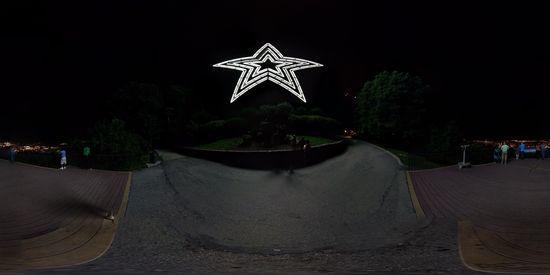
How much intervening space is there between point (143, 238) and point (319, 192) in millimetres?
2562

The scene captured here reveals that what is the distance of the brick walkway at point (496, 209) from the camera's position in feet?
13.3

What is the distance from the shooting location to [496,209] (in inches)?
198

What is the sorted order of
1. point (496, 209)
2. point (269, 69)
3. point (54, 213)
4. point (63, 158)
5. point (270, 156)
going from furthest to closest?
point (270, 156), point (269, 69), point (63, 158), point (496, 209), point (54, 213)

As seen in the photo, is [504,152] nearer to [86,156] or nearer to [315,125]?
[315,125]

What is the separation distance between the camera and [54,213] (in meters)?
4.77

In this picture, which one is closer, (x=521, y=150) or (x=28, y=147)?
(x=28, y=147)

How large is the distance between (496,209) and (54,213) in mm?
5757

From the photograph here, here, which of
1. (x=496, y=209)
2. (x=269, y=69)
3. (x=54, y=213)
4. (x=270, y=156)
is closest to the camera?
(x=54, y=213)

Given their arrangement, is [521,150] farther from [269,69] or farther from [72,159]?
[72,159]

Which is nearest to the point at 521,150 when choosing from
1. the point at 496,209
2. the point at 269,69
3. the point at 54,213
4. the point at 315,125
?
the point at 496,209

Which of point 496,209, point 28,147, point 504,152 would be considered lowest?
point 496,209

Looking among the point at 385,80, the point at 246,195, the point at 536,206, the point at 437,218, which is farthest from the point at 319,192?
the point at 536,206

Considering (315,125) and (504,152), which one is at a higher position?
(315,125)

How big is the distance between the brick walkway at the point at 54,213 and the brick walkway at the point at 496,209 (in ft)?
13.9
